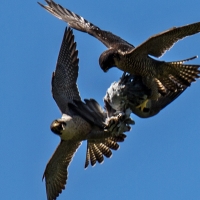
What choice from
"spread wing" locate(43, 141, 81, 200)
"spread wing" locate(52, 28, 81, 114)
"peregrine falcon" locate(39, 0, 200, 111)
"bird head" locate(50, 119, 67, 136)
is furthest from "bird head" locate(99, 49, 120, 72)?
"spread wing" locate(43, 141, 81, 200)

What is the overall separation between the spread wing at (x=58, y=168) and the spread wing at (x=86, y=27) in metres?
1.76

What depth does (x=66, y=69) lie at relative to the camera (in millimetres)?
15945

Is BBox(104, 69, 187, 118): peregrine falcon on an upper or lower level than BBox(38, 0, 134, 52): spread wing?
lower

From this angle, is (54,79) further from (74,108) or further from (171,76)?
(171,76)

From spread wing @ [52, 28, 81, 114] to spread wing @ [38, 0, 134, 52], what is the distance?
45cm

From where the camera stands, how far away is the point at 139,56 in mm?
14891

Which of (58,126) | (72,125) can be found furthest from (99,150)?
(58,126)

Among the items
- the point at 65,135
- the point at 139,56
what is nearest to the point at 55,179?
the point at 65,135

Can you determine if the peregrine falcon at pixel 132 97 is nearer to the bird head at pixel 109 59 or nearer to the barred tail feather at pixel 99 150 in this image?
the bird head at pixel 109 59

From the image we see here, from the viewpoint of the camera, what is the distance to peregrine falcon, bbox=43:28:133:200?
14.5 m

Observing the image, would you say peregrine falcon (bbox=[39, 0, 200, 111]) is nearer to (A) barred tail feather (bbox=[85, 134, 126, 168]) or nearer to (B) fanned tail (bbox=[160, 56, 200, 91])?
(B) fanned tail (bbox=[160, 56, 200, 91])

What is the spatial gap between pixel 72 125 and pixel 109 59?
1.25 m

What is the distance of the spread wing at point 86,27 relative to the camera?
15492mm

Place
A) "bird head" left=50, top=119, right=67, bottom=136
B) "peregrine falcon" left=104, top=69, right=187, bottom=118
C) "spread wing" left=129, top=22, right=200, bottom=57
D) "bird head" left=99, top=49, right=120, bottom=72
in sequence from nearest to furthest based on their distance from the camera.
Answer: "spread wing" left=129, top=22, right=200, bottom=57, "bird head" left=50, top=119, right=67, bottom=136, "peregrine falcon" left=104, top=69, right=187, bottom=118, "bird head" left=99, top=49, right=120, bottom=72
